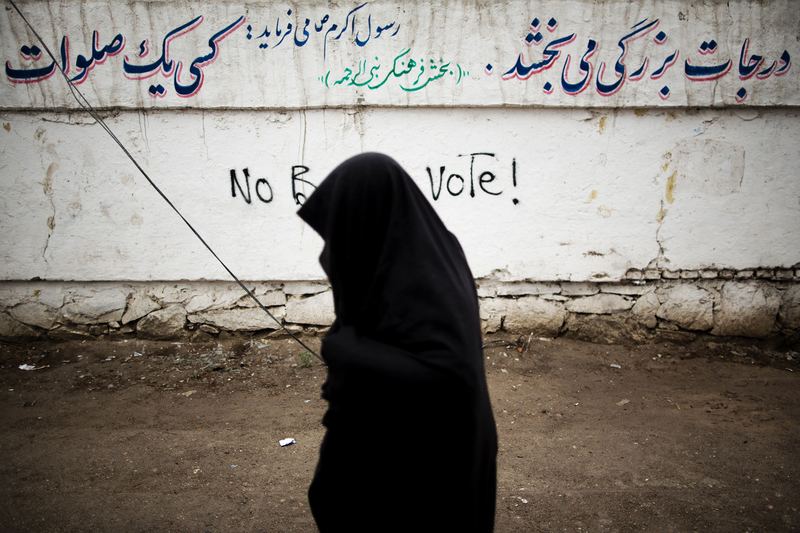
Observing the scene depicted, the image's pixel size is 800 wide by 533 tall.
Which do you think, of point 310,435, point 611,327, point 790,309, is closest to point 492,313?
point 611,327

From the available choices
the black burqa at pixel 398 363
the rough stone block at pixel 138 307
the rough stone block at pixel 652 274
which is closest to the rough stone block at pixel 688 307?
the rough stone block at pixel 652 274

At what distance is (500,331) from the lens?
14.3ft

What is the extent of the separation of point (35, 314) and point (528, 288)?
4.28 metres

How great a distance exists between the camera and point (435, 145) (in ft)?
13.2

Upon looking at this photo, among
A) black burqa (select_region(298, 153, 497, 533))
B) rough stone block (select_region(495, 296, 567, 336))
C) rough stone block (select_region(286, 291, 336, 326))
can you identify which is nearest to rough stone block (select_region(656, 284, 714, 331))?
rough stone block (select_region(495, 296, 567, 336))

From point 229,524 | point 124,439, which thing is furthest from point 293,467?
point 124,439

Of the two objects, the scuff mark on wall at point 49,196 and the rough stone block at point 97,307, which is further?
the rough stone block at point 97,307

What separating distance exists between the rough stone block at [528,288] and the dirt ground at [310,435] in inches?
17.2

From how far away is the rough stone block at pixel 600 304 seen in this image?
4.26 m

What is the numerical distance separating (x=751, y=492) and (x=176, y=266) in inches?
167

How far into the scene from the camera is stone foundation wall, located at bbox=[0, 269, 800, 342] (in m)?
4.18

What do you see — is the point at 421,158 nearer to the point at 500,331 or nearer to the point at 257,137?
the point at 257,137

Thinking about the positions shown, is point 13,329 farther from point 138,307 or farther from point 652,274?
point 652,274

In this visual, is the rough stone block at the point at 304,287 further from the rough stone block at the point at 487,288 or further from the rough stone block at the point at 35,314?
the rough stone block at the point at 35,314
